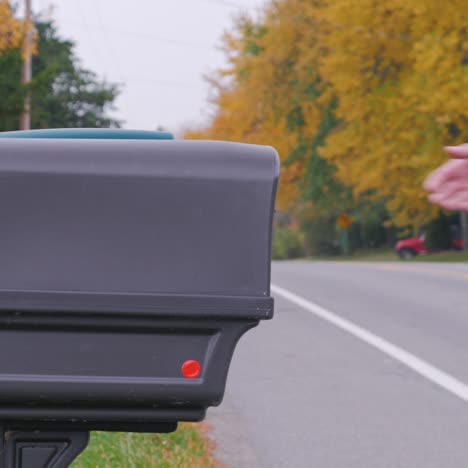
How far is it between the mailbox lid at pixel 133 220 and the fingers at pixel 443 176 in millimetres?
586

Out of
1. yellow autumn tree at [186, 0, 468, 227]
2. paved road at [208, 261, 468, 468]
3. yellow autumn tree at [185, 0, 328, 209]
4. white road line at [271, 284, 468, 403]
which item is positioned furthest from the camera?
yellow autumn tree at [185, 0, 328, 209]

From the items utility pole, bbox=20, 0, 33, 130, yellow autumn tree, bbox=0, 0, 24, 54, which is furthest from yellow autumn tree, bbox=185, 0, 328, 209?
yellow autumn tree, bbox=0, 0, 24, 54

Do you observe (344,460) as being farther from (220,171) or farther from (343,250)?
(343,250)

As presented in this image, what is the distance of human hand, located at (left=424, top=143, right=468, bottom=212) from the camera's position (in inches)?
150

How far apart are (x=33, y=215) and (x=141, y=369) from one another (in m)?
→ 0.68

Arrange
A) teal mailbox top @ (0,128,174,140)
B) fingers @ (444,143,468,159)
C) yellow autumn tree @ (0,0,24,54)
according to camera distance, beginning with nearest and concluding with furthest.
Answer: fingers @ (444,143,468,159) → teal mailbox top @ (0,128,174,140) → yellow autumn tree @ (0,0,24,54)

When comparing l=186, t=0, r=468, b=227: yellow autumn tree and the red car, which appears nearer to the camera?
l=186, t=0, r=468, b=227: yellow autumn tree

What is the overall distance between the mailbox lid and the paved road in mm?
2352

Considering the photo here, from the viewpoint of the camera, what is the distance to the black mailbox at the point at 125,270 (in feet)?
12.4

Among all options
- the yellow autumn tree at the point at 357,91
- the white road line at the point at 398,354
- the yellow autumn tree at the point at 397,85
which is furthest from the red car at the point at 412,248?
the white road line at the point at 398,354

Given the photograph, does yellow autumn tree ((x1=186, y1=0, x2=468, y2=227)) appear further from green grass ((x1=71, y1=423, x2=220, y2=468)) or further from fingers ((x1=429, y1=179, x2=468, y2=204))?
fingers ((x1=429, y1=179, x2=468, y2=204))

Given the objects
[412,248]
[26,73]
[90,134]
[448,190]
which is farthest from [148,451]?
[412,248]

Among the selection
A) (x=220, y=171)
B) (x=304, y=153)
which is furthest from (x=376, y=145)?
(x=220, y=171)

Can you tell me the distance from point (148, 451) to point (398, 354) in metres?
4.55
